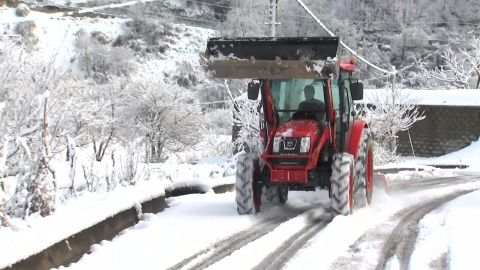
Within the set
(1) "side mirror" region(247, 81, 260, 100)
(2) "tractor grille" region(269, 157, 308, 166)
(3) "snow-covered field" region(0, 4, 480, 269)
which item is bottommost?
(3) "snow-covered field" region(0, 4, 480, 269)

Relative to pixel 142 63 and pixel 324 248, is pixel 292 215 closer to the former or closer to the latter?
A: pixel 324 248

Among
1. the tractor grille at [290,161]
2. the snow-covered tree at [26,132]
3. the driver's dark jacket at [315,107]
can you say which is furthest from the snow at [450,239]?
the snow-covered tree at [26,132]

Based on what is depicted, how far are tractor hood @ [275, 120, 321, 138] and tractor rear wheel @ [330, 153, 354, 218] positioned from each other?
20.7 inches

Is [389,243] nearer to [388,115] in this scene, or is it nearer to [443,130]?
[388,115]

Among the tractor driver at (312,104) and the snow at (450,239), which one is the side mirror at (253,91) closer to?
the tractor driver at (312,104)

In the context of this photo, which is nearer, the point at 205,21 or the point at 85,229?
the point at 85,229

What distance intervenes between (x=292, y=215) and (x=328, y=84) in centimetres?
191

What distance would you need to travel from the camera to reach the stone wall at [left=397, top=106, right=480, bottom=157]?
96.0 feet

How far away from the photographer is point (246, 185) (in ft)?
22.0

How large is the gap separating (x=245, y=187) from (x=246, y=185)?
0.03 metres

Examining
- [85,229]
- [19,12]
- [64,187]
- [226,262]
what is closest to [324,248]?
[226,262]

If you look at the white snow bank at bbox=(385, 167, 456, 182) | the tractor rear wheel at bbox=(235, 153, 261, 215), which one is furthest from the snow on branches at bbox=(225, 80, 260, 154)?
the tractor rear wheel at bbox=(235, 153, 261, 215)

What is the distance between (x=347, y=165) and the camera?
21.5 ft

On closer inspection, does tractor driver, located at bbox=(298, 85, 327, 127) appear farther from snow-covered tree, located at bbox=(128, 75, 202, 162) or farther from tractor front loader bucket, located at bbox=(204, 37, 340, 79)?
snow-covered tree, located at bbox=(128, 75, 202, 162)
